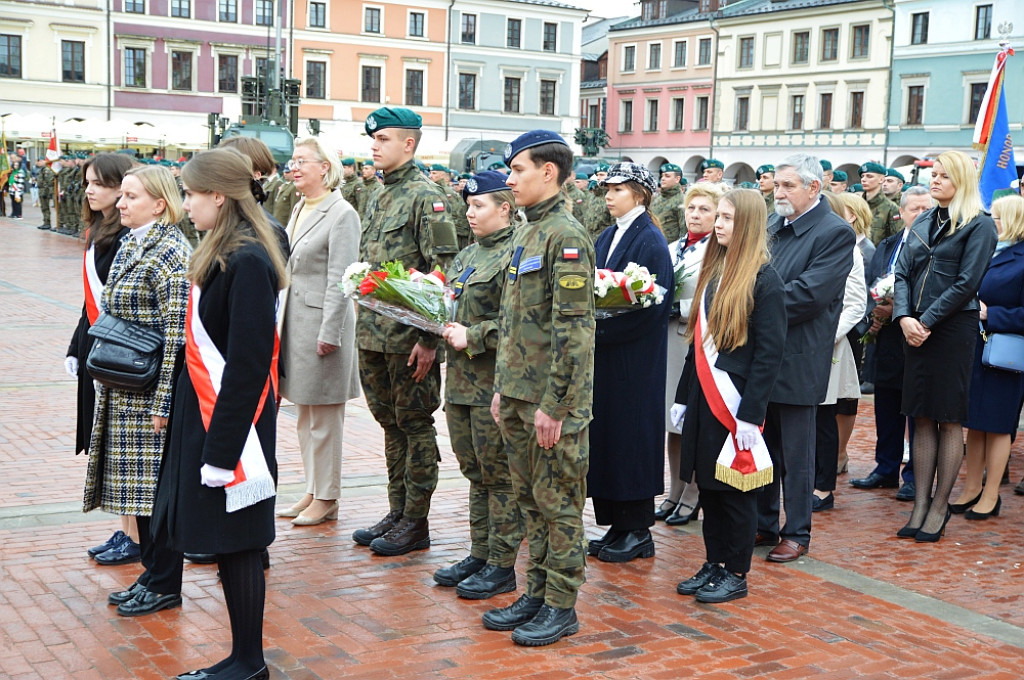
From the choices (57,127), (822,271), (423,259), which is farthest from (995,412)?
(57,127)

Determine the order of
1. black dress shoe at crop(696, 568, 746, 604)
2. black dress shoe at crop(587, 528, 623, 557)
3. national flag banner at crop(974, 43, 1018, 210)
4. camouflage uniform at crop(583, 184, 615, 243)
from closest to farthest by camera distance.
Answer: black dress shoe at crop(696, 568, 746, 604), black dress shoe at crop(587, 528, 623, 557), national flag banner at crop(974, 43, 1018, 210), camouflage uniform at crop(583, 184, 615, 243)

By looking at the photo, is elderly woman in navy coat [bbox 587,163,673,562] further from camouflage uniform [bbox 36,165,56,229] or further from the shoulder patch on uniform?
camouflage uniform [bbox 36,165,56,229]

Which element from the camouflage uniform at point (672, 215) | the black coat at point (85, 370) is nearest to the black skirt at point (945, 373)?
the black coat at point (85, 370)

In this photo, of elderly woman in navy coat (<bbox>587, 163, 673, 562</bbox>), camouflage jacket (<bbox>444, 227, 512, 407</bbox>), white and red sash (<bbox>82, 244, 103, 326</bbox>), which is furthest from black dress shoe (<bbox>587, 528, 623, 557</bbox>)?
white and red sash (<bbox>82, 244, 103, 326</bbox>)

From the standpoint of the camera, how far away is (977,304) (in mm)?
6711

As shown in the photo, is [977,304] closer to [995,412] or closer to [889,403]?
[995,412]

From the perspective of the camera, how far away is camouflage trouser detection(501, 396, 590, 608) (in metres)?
4.70

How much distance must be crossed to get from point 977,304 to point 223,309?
4.62 m

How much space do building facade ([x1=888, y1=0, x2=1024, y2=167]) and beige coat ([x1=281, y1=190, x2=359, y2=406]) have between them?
4769 centimetres

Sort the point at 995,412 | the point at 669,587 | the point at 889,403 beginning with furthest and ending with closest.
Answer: the point at 889,403, the point at 995,412, the point at 669,587

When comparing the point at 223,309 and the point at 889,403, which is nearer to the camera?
the point at 223,309

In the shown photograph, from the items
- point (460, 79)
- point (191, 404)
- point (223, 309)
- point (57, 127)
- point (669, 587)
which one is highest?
point (460, 79)

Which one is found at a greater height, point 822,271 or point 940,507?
point 822,271

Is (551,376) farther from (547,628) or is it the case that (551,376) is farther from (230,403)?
(230,403)
